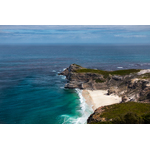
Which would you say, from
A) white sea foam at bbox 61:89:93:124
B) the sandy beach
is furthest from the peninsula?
white sea foam at bbox 61:89:93:124

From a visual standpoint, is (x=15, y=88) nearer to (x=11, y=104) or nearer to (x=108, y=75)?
(x=11, y=104)

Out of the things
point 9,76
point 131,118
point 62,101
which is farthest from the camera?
point 9,76

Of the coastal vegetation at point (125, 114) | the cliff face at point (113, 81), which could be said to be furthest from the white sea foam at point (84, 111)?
the cliff face at point (113, 81)

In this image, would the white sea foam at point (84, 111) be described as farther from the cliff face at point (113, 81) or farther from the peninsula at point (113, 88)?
the cliff face at point (113, 81)

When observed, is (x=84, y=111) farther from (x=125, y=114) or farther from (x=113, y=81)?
(x=113, y=81)

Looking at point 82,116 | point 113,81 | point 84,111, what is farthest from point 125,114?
point 113,81

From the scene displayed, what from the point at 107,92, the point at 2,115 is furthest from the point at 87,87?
the point at 2,115
